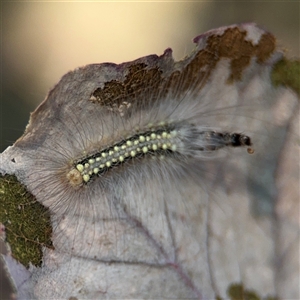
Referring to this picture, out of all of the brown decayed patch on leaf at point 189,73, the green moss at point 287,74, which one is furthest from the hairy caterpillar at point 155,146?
the green moss at point 287,74

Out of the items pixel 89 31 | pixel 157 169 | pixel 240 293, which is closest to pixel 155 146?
pixel 157 169

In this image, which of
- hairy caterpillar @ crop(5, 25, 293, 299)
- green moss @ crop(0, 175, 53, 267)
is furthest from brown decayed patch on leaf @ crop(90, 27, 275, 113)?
green moss @ crop(0, 175, 53, 267)

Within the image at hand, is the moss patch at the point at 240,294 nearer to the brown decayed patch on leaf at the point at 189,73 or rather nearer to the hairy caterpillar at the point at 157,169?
the hairy caterpillar at the point at 157,169

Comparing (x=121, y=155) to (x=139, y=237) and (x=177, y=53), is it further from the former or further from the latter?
(x=177, y=53)

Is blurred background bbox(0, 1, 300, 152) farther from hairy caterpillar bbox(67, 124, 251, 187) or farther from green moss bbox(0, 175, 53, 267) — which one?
green moss bbox(0, 175, 53, 267)

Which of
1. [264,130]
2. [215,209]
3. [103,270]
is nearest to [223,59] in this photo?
[264,130]

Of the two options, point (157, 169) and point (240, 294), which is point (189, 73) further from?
point (240, 294)
